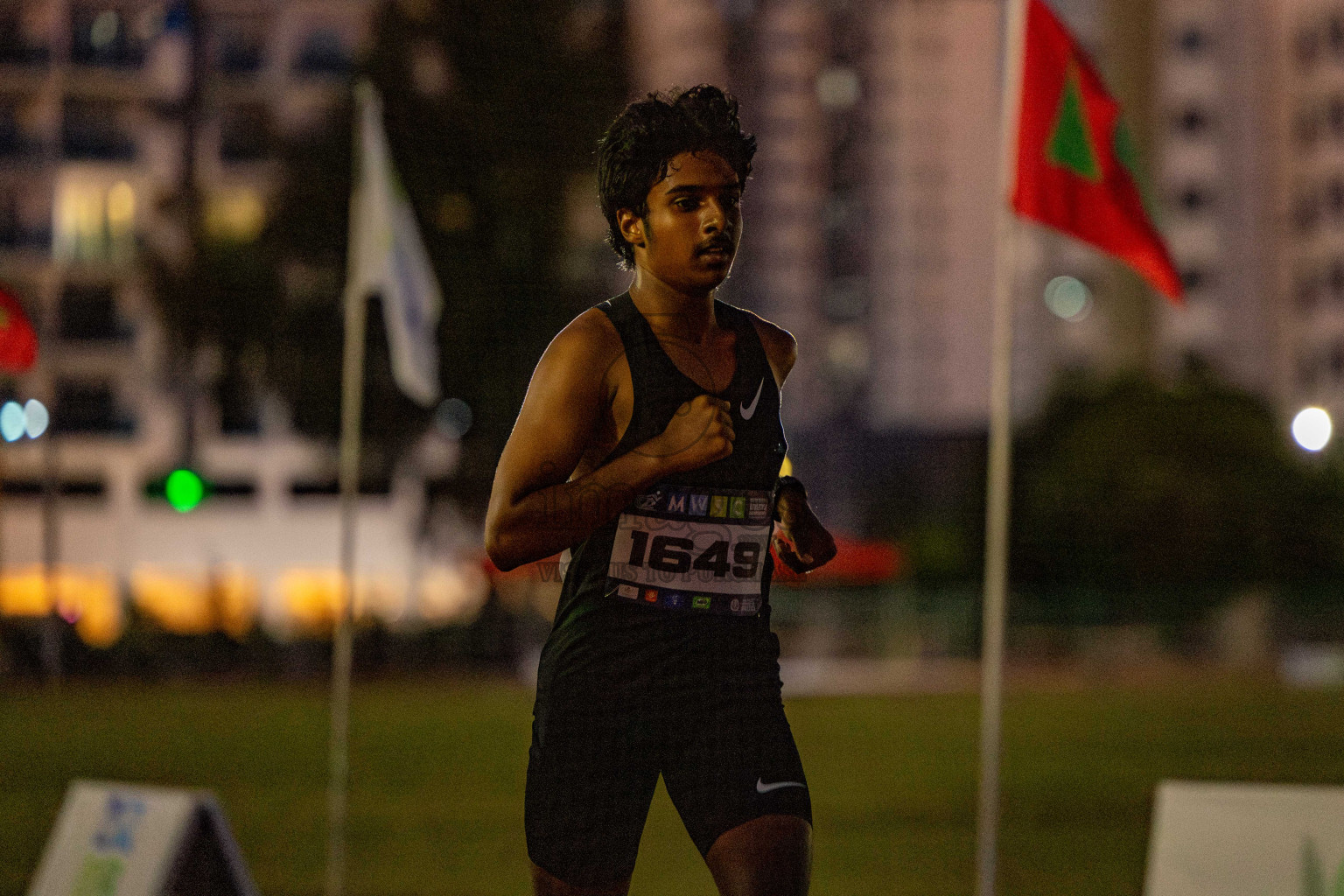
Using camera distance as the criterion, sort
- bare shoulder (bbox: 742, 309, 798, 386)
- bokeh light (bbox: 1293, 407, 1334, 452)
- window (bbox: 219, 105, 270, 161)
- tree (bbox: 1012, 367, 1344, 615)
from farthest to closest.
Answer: window (bbox: 219, 105, 270, 161) → tree (bbox: 1012, 367, 1344, 615) → bokeh light (bbox: 1293, 407, 1334, 452) → bare shoulder (bbox: 742, 309, 798, 386)

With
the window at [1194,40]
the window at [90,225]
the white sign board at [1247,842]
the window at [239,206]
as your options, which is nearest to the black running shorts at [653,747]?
the white sign board at [1247,842]

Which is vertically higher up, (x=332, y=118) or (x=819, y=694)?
(x=332, y=118)

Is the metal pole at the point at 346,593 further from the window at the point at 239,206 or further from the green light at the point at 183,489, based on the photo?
the window at the point at 239,206

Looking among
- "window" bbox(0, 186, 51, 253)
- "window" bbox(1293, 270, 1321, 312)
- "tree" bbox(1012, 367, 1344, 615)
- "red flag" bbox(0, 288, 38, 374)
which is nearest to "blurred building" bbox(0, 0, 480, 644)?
"window" bbox(0, 186, 51, 253)

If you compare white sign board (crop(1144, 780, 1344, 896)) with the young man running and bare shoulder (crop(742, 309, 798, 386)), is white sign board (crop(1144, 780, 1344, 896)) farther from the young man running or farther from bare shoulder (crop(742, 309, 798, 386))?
bare shoulder (crop(742, 309, 798, 386))

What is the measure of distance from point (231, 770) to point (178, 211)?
1095 inches

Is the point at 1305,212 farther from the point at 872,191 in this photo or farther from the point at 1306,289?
the point at 872,191

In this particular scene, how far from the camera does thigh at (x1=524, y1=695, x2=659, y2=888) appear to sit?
10.3 feet

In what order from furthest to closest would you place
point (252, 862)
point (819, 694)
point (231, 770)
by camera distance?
point (819, 694) → point (231, 770) → point (252, 862)

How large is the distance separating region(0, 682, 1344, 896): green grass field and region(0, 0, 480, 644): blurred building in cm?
3326

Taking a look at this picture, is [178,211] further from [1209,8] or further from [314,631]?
[1209,8]

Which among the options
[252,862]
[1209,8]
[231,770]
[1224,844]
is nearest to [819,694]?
[231,770]

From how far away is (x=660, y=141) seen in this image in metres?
3.13

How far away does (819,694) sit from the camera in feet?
109
